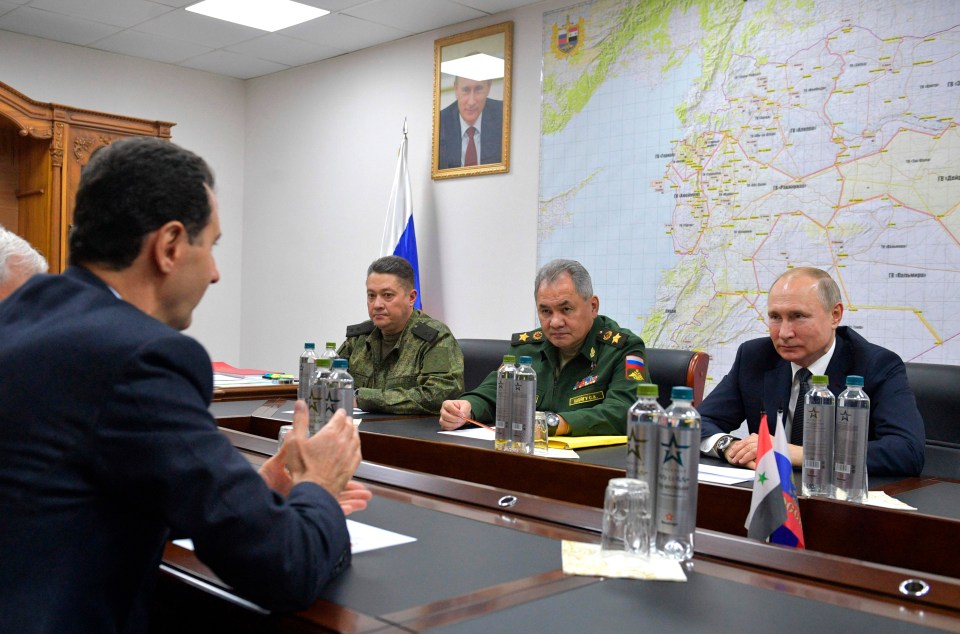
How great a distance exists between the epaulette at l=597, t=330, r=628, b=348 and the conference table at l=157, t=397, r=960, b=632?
3.93ft

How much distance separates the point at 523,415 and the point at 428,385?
1168mm

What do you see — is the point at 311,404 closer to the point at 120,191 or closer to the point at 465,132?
the point at 120,191

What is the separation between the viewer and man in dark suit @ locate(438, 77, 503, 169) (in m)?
5.18

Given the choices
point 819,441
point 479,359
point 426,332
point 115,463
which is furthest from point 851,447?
point 479,359

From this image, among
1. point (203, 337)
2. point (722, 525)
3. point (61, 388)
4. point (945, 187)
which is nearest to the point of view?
point (61, 388)

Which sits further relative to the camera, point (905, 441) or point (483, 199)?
point (483, 199)

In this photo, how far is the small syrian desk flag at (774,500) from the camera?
1487mm

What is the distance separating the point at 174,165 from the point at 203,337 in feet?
19.5

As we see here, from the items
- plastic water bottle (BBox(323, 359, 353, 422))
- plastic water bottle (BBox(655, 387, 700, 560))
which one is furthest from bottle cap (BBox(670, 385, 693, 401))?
plastic water bottle (BBox(323, 359, 353, 422))

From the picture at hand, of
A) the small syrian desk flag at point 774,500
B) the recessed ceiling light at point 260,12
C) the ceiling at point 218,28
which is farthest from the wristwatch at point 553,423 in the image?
the recessed ceiling light at point 260,12

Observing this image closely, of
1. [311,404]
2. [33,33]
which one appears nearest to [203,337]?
[33,33]

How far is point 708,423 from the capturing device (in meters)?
2.54

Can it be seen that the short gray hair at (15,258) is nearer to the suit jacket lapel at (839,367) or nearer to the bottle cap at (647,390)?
the bottle cap at (647,390)

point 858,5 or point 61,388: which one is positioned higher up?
point 858,5
